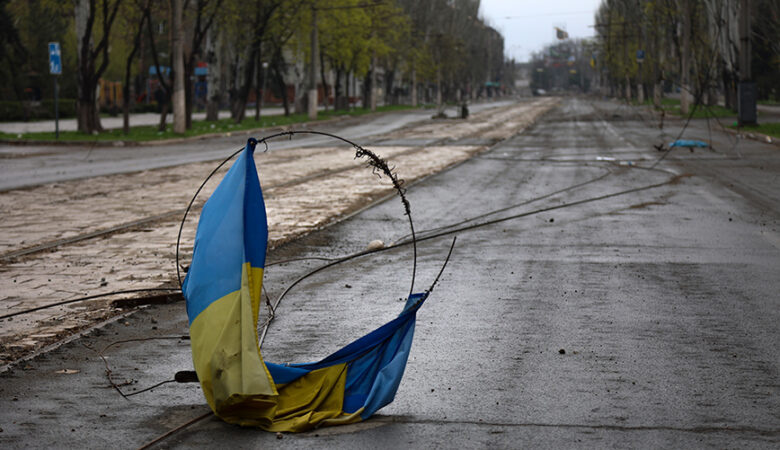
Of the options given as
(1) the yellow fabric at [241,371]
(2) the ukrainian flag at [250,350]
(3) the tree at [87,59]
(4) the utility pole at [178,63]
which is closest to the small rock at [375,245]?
(2) the ukrainian flag at [250,350]

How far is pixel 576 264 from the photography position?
356 inches

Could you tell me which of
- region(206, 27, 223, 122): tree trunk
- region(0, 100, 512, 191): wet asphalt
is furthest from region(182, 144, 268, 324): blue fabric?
region(206, 27, 223, 122): tree trunk

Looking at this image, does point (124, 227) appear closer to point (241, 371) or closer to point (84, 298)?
point (84, 298)

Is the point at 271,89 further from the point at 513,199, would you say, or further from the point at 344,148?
the point at 513,199

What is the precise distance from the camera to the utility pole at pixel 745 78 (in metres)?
32.6

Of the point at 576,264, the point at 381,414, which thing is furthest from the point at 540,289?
the point at 381,414

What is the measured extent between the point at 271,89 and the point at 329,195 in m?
79.4

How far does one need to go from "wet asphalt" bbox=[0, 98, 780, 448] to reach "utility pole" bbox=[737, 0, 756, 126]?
21.8m

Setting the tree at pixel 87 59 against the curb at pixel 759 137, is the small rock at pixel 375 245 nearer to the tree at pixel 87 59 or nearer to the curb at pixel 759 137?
the curb at pixel 759 137

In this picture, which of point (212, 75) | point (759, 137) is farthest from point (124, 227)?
point (212, 75)

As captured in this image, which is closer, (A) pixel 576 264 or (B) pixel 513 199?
(A) pixel 576 264

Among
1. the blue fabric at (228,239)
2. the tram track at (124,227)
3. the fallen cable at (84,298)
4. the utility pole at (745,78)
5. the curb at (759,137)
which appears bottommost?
the fallen cable at (84,298)

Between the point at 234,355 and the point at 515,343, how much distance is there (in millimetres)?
2250

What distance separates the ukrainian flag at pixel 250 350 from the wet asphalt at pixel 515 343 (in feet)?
0.45
